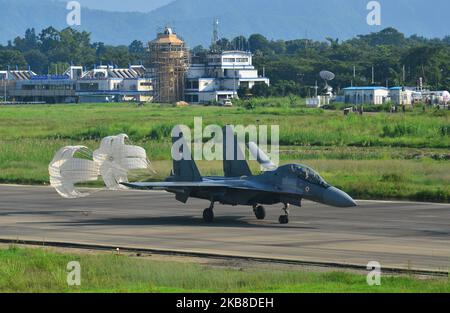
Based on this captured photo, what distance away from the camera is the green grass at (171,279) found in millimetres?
25125

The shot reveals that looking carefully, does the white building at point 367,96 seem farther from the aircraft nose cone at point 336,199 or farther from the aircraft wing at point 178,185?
the aircraft nose cone at point 336,199

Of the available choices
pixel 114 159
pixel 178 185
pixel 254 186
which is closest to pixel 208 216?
pixel 178 185

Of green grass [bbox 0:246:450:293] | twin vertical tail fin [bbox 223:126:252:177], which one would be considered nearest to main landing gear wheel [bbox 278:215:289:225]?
twin vertical tail fin [bbox 223:126:252:177]

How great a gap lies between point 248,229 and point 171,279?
12560mm

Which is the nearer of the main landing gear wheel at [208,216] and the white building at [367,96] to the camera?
the main landing gear wheel at [208,216]

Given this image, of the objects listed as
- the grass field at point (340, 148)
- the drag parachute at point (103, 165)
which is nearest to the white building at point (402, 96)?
the grass field at point (340, 148)

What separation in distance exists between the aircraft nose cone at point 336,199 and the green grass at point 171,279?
33.1 ft

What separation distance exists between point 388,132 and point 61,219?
5578 cm

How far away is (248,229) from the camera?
39.1m

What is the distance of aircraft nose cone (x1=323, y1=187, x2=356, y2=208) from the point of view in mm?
39031

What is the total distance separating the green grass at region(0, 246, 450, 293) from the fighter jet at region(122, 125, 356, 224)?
10.1 m

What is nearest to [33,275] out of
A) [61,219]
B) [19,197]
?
[61,219]

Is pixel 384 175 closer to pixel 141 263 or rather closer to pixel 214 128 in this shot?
pixel 141 263
